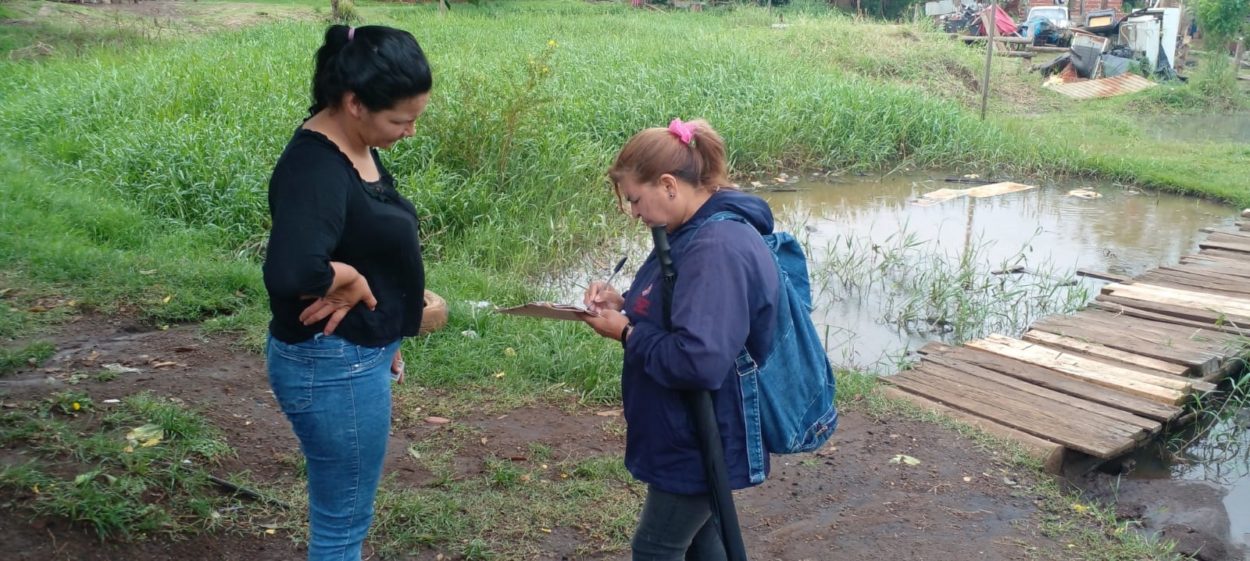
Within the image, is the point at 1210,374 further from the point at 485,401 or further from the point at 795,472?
the point at 485,401

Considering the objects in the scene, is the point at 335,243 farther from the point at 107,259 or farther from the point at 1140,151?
the point at 1140,151

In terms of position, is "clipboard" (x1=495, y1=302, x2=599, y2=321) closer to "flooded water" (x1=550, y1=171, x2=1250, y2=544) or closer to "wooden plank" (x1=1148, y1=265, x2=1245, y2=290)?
"flooded water" (x1=550, y1=171, x2=1250, y2=544)

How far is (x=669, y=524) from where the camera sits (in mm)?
2434

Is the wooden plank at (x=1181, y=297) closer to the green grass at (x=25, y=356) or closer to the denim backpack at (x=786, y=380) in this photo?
the denim backpack at (x=786, y=380)

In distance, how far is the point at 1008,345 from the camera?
5.77 meters

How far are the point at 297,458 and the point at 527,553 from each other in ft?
3.57

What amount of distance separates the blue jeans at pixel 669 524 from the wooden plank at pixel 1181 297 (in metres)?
5.05

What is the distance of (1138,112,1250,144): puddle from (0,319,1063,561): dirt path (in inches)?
471

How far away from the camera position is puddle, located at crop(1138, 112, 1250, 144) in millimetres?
14570

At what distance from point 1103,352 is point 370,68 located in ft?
15.6

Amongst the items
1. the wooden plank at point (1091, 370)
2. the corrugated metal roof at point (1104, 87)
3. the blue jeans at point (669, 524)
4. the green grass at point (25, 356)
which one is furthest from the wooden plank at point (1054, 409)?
the corrugated metal roof at point (1104, 87)

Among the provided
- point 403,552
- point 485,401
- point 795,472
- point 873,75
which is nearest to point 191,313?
point 485,401

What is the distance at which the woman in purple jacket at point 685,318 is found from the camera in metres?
2.17

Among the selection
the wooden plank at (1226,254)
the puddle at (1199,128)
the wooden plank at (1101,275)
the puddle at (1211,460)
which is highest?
the wooden plank at (1226,254)
